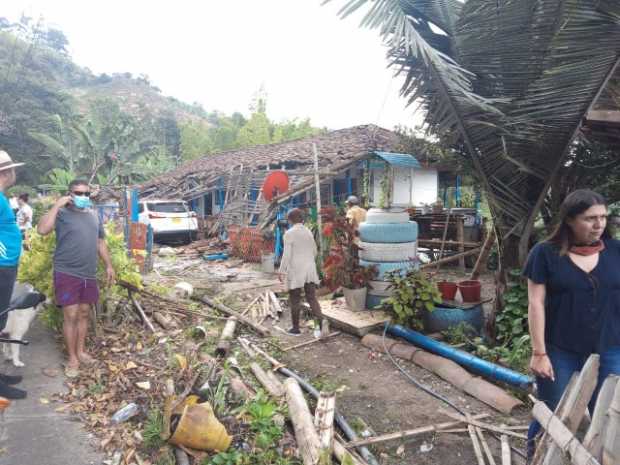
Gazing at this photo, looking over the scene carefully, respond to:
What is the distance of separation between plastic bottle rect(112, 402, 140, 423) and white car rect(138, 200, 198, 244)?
12163 millimetres

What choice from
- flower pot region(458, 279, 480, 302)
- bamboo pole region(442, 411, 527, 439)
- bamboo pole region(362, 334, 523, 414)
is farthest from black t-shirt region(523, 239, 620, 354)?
flower pot region(458, 279, 480, 302)

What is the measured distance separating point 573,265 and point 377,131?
588 inches

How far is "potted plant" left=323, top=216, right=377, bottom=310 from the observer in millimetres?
6430

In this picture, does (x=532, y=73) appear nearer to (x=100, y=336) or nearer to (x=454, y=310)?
(x=454, y=310)

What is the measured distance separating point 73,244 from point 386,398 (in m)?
3.37

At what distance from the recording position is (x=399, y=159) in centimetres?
1359

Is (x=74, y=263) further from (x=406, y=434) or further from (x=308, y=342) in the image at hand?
(x=406, y=434)

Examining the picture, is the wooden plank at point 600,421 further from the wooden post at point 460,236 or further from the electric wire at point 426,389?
the wooden post at point 460,236

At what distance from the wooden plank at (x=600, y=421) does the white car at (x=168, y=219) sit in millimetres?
14626

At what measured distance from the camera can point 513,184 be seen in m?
4.79

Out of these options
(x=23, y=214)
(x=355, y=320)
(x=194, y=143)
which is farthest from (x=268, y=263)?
(x=194, y=143)

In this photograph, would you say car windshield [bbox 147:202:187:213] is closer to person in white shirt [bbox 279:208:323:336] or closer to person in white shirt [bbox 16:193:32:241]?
person in white shirt [bbox 16:193:32:241]

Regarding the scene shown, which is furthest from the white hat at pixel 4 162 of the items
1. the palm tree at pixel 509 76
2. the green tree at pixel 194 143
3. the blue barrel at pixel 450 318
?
the green tree at pixel 194 143

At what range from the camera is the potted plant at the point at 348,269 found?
6.43m
